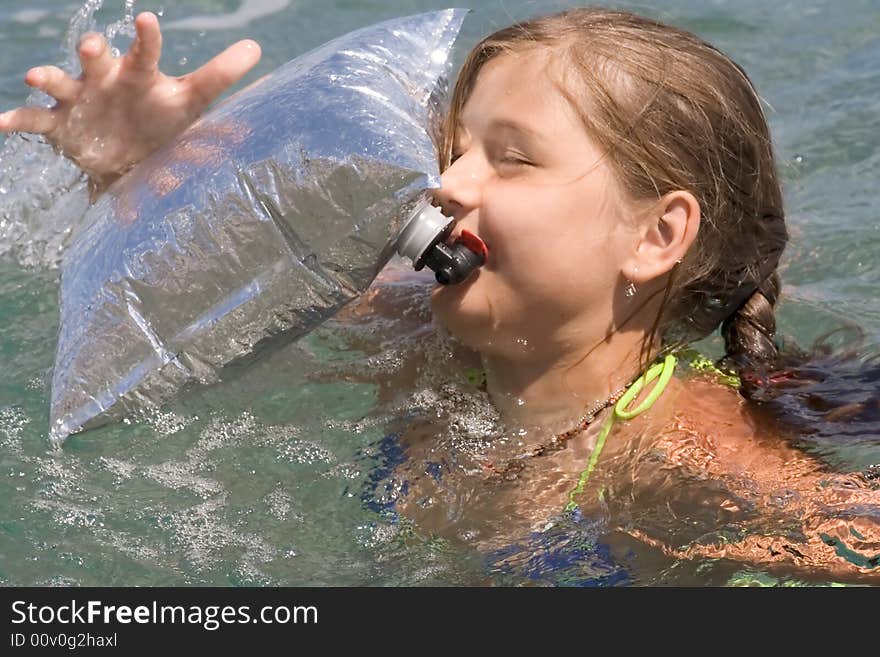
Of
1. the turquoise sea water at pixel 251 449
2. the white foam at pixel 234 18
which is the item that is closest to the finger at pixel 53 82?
the turquoise sea water at pixel 251 449

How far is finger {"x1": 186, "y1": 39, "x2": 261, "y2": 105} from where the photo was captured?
3.34 m

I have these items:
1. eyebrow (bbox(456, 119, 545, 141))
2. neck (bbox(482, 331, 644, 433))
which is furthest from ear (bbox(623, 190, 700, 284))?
eyebrow (bbox(456, 119, 545, 141))

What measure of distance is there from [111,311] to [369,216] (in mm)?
622

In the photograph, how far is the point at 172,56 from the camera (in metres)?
5.84

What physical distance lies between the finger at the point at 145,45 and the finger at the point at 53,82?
147 millimetres

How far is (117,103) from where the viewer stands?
3.31m

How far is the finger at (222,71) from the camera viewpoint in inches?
132

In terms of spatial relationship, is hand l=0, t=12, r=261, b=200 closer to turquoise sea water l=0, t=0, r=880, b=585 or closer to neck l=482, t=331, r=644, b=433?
turquoise sea water l=0, t=0, r=880, b=585

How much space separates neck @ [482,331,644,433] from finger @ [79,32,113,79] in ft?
3.80

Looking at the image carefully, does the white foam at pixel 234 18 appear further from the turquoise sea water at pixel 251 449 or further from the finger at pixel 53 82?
the finger at pixel 53 82

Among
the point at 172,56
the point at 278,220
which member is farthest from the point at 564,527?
the point at 172,56

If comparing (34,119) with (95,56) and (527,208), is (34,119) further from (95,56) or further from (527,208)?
(527,208)

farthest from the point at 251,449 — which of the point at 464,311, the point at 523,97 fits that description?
the point at 523,97
